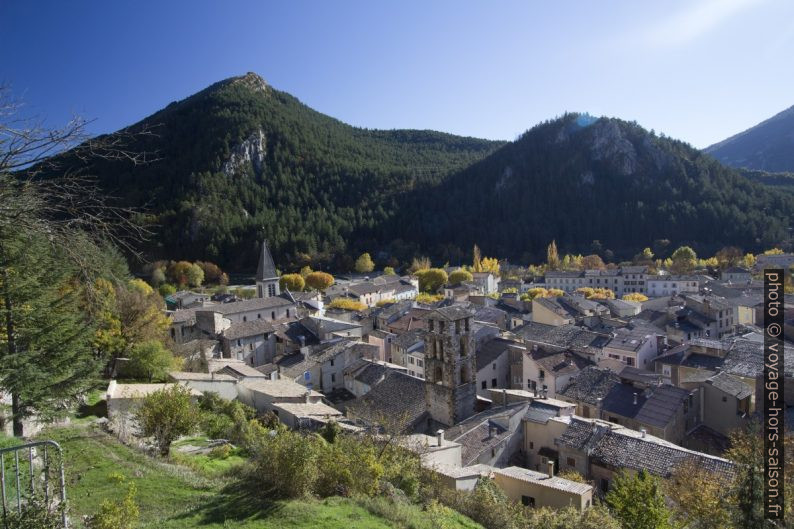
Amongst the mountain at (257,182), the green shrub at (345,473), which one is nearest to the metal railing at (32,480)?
the green shrub at (345,473)

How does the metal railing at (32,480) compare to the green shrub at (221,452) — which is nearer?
the metal railing at (32,480)

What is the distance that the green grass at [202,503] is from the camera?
30.4 ft

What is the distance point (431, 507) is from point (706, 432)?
59.4ft

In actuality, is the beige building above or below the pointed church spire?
below

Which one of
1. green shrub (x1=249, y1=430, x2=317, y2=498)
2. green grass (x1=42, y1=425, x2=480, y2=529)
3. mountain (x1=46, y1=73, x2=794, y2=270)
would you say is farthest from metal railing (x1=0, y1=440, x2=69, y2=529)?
mountain (x1=46, y1=73, x2=794, y2=270)

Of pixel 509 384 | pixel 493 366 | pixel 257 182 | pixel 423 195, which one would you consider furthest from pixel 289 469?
pixel 257 182

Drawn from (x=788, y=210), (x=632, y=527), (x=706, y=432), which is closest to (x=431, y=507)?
(x=632, y=527)

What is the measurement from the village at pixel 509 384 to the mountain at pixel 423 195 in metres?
79.0

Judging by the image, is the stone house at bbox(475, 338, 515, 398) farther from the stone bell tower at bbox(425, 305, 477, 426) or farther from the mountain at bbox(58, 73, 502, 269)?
the mountain at bbox(58, 73, 502, 269)

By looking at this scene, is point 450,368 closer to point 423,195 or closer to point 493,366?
point 493,366

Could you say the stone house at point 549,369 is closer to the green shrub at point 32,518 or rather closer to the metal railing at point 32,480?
the metal railing at point 32,480

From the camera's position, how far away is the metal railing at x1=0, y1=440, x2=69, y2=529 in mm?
6305

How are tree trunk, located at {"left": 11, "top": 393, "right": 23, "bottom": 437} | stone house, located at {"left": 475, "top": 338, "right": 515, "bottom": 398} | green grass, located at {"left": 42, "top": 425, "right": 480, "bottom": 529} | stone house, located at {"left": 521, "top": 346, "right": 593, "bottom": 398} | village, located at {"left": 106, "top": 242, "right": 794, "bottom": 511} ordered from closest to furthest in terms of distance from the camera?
green grass, located at {"left": 42, "top": 425, "right": 480, "bottom": 529} → tree trunk, located at {"left": 11, "top": 393, "right": 23, "bottom": 437} → village, located at {"left": 106, "top": 242, "right": 794, "bottom": 511} → stone house, located at {"left": 521, "top": 346, "right": 593, "bottom": 398} → stone house, located at {"left": 475, "top": 338, "right": 515, "bottom": 398}

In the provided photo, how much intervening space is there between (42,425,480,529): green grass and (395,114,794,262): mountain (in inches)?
4618
